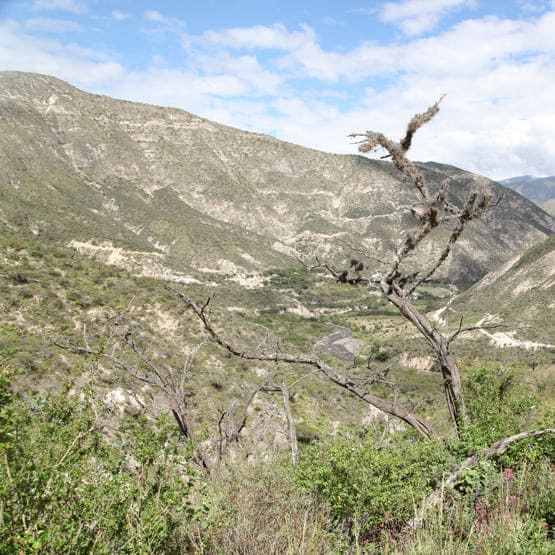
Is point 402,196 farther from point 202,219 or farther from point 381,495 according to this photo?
point 381,495

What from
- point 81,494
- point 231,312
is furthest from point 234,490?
point 231,312

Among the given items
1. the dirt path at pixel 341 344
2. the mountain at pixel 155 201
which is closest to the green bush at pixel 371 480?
the dirt path at pixel 341 344

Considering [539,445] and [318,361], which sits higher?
[318,361]

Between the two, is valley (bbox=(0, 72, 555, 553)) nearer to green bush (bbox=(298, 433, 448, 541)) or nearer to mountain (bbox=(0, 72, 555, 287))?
green bush (bbox=(298, 433, 448, 541))

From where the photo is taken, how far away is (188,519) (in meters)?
3.63

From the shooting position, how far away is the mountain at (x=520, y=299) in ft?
192

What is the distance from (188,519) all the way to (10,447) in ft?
5.31

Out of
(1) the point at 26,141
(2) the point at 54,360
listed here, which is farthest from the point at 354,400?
(1) the point at 26,141

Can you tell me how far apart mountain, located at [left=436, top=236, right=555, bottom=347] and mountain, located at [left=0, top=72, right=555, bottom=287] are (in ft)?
74.6

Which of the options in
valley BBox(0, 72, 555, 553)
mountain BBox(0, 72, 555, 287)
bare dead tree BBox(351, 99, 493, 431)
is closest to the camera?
valley BBox(0, 72, 555, 553)

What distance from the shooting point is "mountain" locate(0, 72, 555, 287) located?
90812mm

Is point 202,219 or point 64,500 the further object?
point 202,219

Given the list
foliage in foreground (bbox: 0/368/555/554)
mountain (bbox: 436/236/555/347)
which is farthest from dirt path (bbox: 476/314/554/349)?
foliage in foreground (bbox: 0/368/555/554)

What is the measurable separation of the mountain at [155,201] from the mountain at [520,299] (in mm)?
22751
